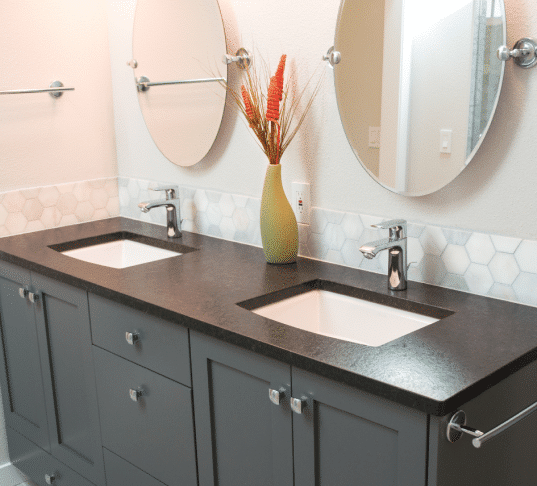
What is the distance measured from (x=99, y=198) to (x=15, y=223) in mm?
367

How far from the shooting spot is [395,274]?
5.48ft

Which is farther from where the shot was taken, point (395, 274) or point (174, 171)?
point (174, 171)

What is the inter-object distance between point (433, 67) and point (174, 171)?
1175 mm

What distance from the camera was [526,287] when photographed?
1.52m

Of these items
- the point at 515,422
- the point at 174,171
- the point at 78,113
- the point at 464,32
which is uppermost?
the point at 464,32

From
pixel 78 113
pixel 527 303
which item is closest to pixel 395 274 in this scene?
pixel 527 303

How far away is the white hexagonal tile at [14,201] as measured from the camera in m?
2.43

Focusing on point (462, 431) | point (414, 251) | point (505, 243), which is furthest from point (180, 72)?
point (462, 431)

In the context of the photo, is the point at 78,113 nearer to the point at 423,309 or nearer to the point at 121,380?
the point at 121,380

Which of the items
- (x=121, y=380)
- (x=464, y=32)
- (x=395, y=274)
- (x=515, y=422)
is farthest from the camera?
(x=121, y=380)

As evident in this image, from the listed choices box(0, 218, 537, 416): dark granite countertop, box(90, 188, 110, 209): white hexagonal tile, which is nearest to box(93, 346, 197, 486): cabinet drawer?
box(0, 218, 537, 416): dark granite countertop

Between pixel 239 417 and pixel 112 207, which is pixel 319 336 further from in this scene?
pixel 112 207

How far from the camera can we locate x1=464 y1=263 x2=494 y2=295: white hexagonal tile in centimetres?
159

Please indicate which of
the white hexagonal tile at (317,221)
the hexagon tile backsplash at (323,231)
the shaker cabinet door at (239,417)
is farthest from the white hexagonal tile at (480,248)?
the shaker cabinet door at (239,417)
